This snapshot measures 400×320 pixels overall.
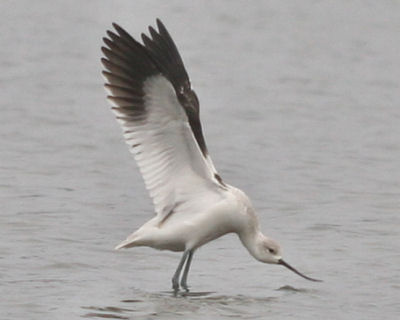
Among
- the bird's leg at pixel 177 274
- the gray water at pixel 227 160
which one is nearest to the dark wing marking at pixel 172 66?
the bird's leg at pixel 177 274

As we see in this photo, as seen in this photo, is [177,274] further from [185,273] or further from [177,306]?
[177,306]

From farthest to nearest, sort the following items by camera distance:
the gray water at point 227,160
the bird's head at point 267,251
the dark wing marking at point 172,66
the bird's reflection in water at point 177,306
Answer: the bird's head at point 267,251
the gray water at point 227,160
the dark wing marking at point 172,66
the bird's reflection in water at point 177,306

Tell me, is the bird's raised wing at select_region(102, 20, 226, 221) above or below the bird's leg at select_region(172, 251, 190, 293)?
above

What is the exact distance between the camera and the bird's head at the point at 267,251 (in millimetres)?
11469

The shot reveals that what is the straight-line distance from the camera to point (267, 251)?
37.8 feet

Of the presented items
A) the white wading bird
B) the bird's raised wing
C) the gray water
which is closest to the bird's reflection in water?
the gray water

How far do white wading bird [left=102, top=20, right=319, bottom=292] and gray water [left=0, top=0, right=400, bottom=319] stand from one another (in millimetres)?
403

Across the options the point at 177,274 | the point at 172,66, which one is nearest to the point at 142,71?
the point at 172,66

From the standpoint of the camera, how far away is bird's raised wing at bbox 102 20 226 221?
1105cm

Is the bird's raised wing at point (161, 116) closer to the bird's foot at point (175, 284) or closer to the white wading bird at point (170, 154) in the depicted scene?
the white wading bird at point (170, 154)

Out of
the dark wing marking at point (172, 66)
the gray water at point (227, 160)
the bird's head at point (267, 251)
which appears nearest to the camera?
the dark wing marking at point (172, 66)

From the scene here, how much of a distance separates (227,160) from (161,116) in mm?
5261

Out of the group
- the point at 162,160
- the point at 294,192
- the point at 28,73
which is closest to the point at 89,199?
the point at 294,192

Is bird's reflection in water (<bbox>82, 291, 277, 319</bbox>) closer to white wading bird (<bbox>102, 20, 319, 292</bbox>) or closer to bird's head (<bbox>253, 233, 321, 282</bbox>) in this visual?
white wading bird (<bbox>102, 20, 319, 292</bbox>)
